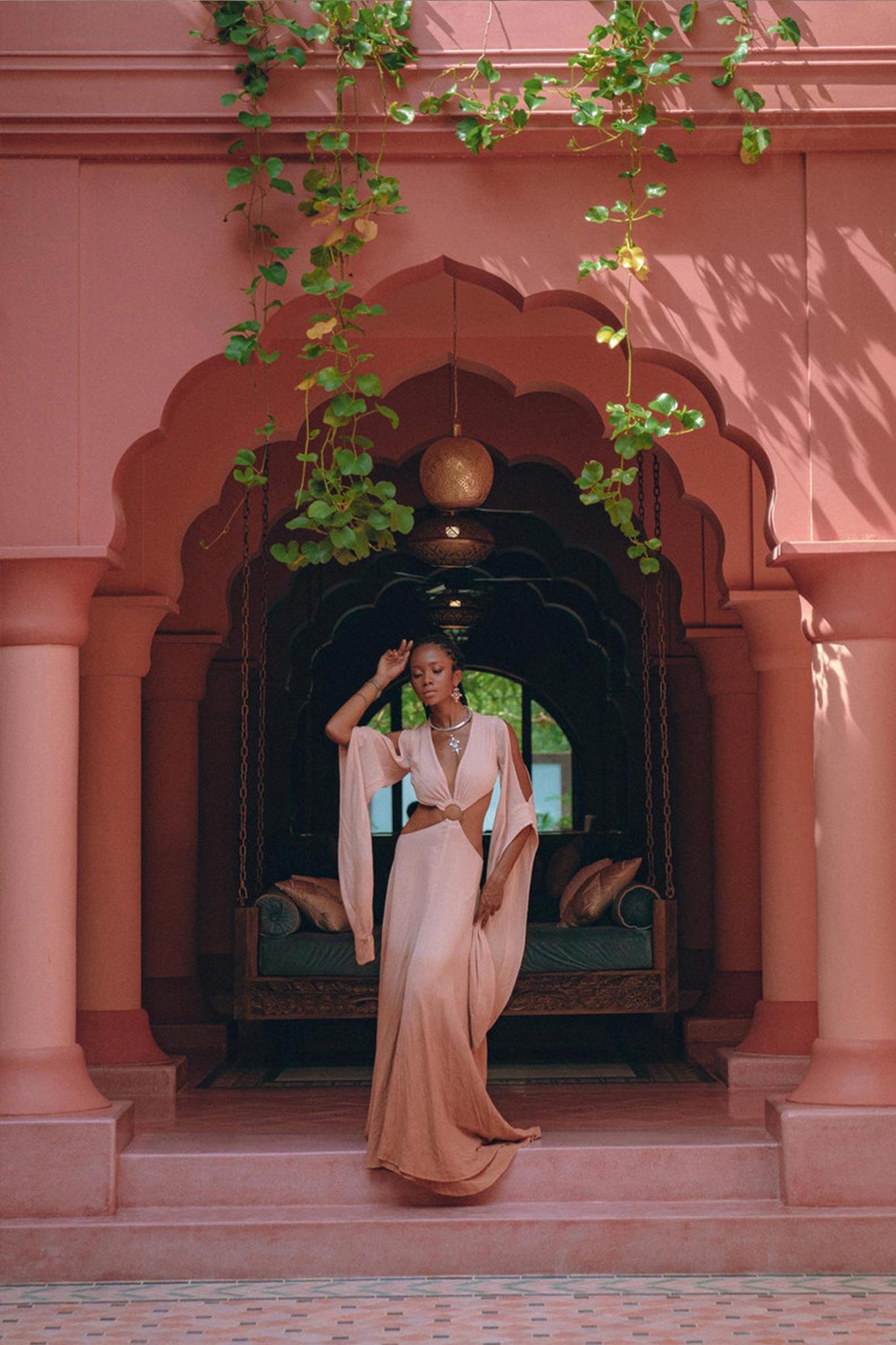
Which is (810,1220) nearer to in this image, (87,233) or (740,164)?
(740,164)

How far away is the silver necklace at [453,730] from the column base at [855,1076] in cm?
196

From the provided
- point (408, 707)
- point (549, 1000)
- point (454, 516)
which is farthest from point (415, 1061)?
point (408, 707)

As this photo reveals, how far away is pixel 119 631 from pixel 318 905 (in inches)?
73.1

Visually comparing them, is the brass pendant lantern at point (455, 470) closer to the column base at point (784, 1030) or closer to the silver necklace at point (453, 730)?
the silver necklace at point (453, 730)

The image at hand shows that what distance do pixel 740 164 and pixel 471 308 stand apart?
205cm

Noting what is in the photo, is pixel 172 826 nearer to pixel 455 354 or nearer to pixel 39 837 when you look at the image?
pixel 455 354

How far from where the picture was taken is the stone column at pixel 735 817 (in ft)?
38.0

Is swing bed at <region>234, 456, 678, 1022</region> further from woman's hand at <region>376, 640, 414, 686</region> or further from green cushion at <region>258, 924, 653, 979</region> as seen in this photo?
woman's hand at <region>376, 640, 414, 686</region>

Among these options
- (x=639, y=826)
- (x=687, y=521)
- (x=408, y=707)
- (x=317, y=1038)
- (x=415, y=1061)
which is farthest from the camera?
(x=408, y=707)

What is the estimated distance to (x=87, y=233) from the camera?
7.50 metres

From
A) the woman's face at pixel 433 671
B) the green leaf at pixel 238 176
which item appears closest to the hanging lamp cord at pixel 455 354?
the woman's face at pixel 433 671

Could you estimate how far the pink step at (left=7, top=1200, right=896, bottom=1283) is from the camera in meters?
7.12

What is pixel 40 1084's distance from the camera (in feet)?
23.9

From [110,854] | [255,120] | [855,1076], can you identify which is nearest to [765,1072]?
[855,1076]
